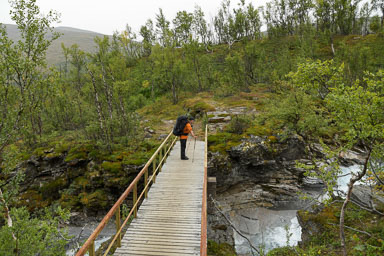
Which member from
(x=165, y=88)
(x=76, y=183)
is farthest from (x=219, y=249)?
(x=165, y=88)

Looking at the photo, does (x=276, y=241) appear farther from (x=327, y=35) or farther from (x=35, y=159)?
(x=327, y=35)

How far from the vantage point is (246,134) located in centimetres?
1684

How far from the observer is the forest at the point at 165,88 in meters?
7.93

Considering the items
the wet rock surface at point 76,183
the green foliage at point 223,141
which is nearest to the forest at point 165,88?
the wet rock surface at point 76,183

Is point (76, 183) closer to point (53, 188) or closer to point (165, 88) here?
point (53, 188)

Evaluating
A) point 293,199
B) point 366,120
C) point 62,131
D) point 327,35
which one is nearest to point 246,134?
point 293,199

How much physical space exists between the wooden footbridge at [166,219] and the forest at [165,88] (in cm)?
429

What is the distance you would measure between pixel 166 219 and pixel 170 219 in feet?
0.41

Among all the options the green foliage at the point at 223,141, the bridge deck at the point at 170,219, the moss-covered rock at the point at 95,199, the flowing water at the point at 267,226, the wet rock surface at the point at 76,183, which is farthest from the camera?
the green foliage at the point at 223,141

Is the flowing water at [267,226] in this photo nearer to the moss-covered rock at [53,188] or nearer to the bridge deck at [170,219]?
the bridge deck at [170,219]

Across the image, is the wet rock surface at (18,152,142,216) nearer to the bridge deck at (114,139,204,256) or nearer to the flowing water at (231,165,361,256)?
the bridge deck at (114,139,204,256)

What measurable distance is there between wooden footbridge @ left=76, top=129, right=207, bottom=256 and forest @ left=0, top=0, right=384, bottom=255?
4.29m

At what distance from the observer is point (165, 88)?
3522cm

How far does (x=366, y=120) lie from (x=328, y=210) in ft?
22.1
